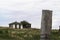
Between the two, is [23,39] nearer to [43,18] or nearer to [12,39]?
[12,39]

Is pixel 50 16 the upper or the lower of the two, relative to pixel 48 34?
upper

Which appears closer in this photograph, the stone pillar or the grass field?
the stone pillar

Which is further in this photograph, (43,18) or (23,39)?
(23,39)

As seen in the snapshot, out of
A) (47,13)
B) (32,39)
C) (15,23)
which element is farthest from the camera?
(15,23)

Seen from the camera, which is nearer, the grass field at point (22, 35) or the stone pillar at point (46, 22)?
the stone pillar at point (46, 22)

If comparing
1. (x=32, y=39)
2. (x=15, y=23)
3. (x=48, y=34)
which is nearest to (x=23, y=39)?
(x=32, y=39)

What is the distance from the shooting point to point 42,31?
8570 millimetres

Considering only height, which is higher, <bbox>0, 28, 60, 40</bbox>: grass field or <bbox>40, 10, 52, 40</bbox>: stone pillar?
<bbox>40, 10, 52, 40</bbox>: stone pillar

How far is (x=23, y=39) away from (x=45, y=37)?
2254cm

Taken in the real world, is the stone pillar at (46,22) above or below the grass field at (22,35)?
above

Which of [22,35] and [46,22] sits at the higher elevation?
[46,22]

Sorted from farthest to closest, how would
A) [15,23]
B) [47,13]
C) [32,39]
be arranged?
[15,23] < [32,39] < [47,13]

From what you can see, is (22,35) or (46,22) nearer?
(46,22)

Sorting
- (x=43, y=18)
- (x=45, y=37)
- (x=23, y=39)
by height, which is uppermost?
(x=43, y=18)
